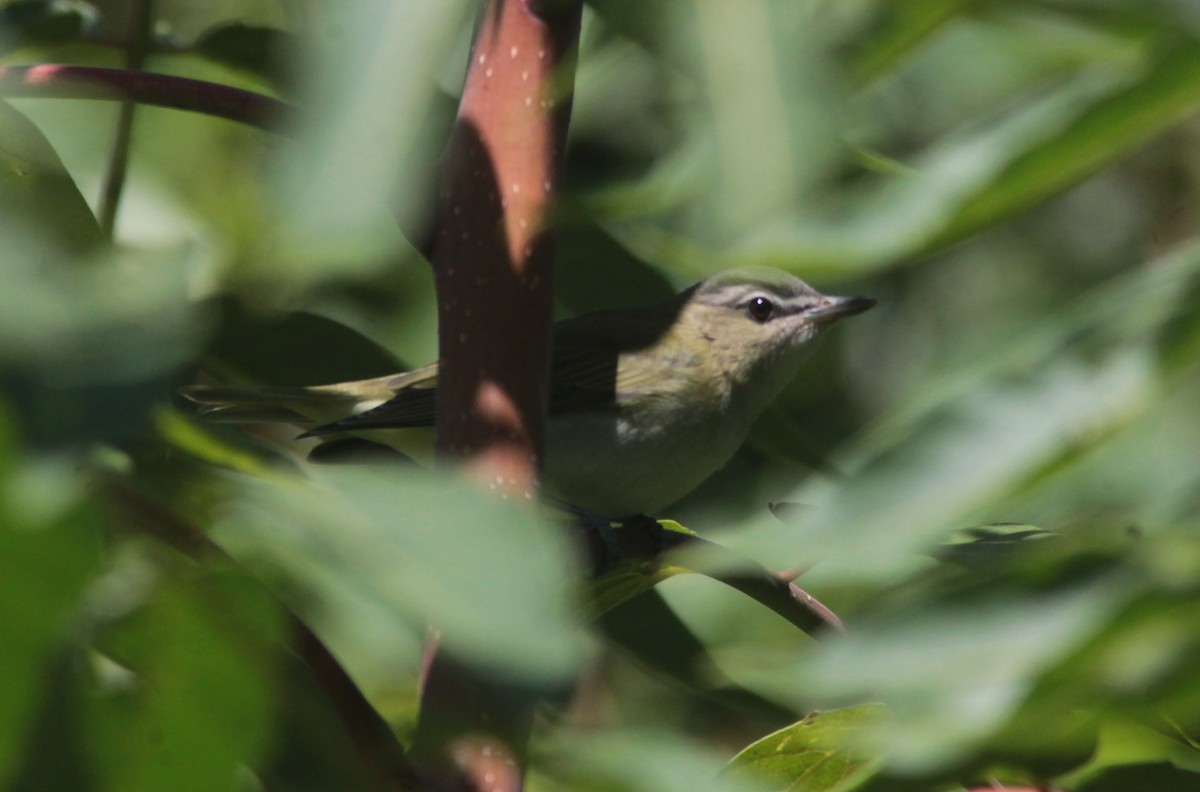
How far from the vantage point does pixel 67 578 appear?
2.69 ft

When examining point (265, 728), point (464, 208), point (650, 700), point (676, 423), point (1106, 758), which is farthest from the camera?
point (650, 700)

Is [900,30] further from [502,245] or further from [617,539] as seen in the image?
[617,539]

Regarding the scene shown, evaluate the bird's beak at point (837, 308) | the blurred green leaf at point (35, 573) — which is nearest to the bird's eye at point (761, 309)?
the bird's beak at point (837, 308)

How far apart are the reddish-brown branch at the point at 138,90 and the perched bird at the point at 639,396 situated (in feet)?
4.90

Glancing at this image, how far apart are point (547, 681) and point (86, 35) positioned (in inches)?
69.7

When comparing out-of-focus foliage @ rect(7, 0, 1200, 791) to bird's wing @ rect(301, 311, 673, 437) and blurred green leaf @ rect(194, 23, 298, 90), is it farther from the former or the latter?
bird's wing @ rect(301, 311, 673, 437)

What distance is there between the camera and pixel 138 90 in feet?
5.49

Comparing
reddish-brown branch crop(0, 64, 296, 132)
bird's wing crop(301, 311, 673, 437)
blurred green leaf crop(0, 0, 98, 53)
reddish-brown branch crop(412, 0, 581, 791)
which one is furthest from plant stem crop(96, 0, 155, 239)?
bird's wing crop(301, 311, 673, 437)

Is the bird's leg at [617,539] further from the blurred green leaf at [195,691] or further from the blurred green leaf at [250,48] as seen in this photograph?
the blurred green leaf at [195,691]

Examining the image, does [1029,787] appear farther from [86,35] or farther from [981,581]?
[86,35]

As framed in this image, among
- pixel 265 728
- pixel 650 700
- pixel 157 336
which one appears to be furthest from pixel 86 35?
pixel 650 700

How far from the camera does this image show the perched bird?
138 inches

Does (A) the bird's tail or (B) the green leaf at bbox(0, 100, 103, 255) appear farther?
(A) the bird's tail

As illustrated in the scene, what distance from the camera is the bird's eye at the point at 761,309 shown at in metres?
4.23
